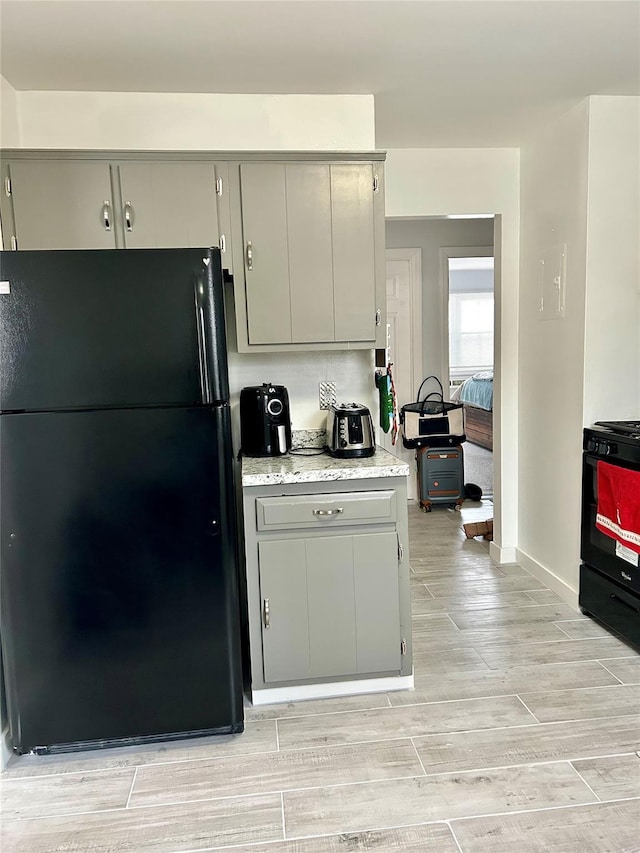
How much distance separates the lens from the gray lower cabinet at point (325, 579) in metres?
2.46

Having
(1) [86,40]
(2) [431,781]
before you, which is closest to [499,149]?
(1) [86,40]

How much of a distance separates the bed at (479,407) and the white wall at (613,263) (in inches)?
165

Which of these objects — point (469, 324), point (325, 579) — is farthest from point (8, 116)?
point (469, 324)

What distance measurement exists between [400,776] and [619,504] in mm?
1495

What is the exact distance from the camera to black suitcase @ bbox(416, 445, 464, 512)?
5.38 meters

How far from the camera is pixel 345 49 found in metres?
2.38

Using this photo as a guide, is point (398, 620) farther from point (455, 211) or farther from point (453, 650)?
point (455, 211)

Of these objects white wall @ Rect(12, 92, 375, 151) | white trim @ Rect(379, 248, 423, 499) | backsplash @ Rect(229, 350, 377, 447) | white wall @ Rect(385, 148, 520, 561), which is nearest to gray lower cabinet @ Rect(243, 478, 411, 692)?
backsplash @ Rect(229, 350, 377, 447)

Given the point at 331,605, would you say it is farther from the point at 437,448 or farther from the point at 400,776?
the point at 437,448

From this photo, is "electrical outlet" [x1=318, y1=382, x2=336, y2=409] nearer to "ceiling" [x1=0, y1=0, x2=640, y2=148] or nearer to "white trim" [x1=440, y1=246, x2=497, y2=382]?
"ceiling" [x1=0, y1=0, x2=640, y2=148]

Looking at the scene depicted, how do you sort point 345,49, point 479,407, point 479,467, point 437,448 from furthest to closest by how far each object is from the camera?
1. point 479,407
2. point 479,467
3. point 437,448
4. point 345,49

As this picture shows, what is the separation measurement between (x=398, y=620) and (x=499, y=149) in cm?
275

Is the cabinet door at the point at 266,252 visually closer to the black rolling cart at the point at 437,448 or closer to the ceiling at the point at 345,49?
the ceiling at the point at 345,49

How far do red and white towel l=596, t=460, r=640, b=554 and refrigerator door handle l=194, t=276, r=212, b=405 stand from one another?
1806 mm
